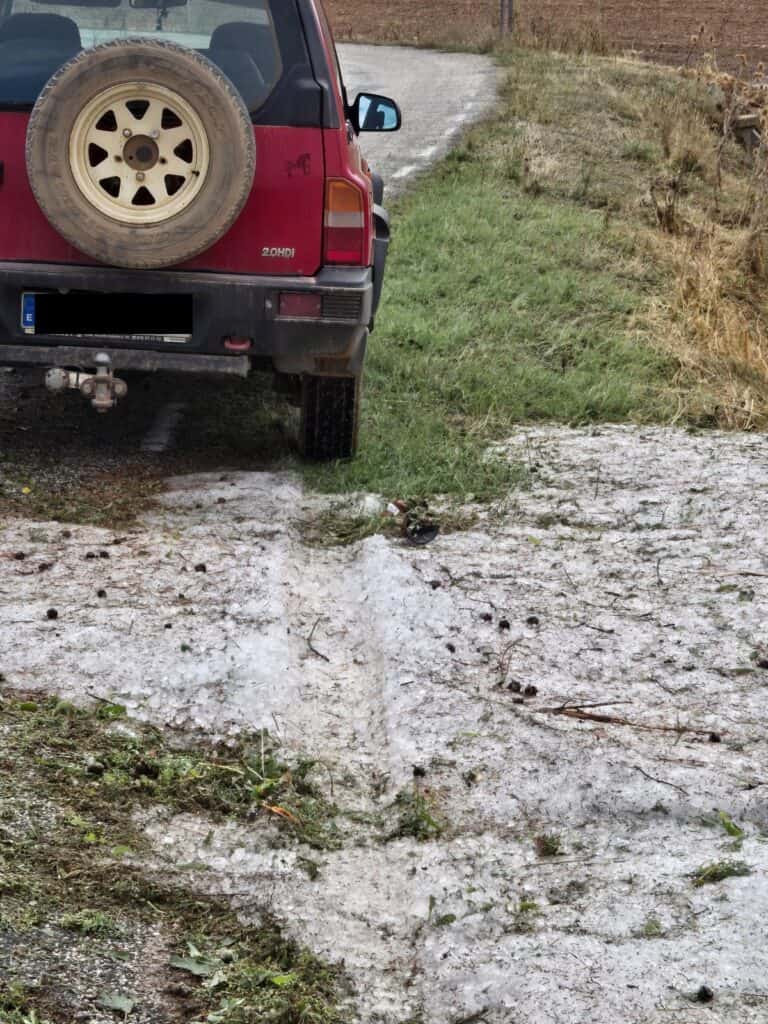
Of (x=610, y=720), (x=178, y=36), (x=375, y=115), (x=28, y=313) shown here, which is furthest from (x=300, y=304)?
(x=610, y=720)

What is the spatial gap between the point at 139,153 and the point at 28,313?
2.48 feet

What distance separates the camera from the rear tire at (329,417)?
5.70m

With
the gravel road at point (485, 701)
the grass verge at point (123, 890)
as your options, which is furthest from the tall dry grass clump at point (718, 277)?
the grass verge at point (123, 890)

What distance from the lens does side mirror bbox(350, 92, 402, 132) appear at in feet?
20.3

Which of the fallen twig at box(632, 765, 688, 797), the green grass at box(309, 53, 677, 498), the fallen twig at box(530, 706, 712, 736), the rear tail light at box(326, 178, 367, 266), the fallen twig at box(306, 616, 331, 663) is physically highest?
the rear tail light at box(326, 178, 367, 266)

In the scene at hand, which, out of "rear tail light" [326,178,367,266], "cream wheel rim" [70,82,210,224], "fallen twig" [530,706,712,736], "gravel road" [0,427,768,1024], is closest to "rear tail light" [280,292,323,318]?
"rear tail light" [326,178,367,266]

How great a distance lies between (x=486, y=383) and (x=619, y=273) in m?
2.71

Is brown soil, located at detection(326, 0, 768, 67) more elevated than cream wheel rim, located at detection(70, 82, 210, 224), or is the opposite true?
brown soil, located at detection(326, 0, 768, 67)

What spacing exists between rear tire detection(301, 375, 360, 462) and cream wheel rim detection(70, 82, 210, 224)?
111 cm

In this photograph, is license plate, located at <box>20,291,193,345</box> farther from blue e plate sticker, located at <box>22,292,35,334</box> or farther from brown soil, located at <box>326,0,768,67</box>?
brown soil, located at <box>326,0,768,67</box>

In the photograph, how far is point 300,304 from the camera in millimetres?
5133

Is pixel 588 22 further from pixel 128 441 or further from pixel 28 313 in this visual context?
pixel 28 313

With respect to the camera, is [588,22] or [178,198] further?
[588,22]

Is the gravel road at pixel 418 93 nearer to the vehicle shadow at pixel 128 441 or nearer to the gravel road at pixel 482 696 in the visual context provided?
the vehicle shadow at pixel 128 441
